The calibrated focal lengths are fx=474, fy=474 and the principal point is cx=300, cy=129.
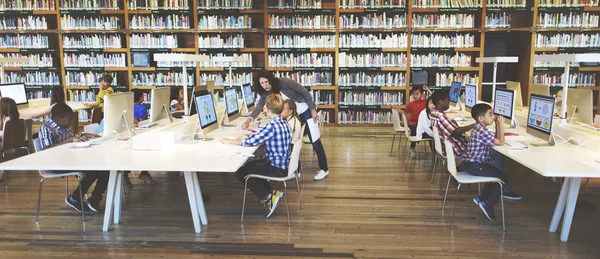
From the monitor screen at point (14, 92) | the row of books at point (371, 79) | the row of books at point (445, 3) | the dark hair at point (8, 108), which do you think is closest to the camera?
the dark hair at point (8, 108)

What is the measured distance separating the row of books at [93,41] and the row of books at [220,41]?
1583mm

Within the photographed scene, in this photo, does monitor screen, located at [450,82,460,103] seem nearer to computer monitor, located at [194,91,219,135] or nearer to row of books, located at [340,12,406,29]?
row of books, located at [340,12,406,29]

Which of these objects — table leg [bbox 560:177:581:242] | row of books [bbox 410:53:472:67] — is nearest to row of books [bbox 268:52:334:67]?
row of books [bbox 410:53:472:67]

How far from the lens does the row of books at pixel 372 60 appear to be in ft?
28.8

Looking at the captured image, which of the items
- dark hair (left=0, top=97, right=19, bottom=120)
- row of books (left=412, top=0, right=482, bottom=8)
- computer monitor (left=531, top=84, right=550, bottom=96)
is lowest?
dark hair (left=0, top=97, right=19, bottom=120)

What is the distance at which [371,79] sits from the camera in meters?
8.95

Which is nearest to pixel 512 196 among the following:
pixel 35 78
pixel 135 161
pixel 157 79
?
pixel 135 161

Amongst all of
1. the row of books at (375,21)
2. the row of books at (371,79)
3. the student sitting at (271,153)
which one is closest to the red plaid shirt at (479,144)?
the student sitting at (271,153)

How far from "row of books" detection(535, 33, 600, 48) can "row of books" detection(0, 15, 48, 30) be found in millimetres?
9177

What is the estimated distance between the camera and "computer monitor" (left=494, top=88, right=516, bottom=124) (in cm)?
477

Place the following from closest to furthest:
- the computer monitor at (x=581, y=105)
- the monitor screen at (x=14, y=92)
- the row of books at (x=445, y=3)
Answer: the computer monitor at (x=581, y=105) < the monitor screen at (x=14, y=92) < the row of books at (x=445, y=3)

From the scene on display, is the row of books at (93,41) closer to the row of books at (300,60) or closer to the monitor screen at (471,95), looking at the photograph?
the row of books at (300,60)

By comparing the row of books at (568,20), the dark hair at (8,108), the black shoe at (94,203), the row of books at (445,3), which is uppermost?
the row of books at (445,3)

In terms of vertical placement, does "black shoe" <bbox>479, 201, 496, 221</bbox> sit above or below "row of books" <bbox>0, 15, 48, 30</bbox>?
below
